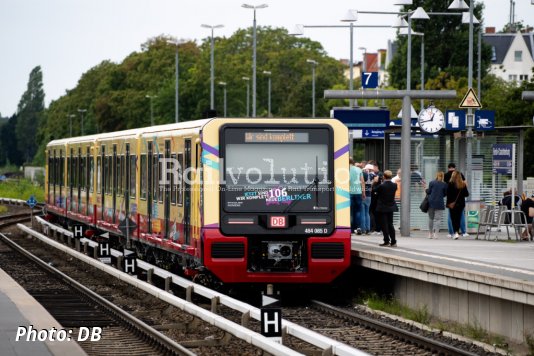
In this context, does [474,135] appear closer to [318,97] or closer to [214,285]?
[214,285]

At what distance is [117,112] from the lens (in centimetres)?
12519

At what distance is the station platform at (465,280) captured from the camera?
16.3 meters

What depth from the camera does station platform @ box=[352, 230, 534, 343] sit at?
1631 cm

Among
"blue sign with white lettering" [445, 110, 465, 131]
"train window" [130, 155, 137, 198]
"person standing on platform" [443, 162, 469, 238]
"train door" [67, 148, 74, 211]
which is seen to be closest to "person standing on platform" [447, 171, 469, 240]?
"person standing on platform" [443, 162, 469, 238]

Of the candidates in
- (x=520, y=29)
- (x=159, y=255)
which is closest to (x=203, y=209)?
(x=159, y=255)

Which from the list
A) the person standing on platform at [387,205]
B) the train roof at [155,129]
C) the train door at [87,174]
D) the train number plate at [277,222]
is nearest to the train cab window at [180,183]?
the train roof at [155,129]

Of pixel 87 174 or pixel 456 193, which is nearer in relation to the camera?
pixel 456 193

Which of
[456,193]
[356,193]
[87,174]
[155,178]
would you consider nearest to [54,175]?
[87,174]

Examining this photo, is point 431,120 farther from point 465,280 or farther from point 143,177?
point 465,280

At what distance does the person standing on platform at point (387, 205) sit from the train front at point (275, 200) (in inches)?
117

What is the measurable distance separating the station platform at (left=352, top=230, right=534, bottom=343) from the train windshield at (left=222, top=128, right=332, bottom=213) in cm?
137

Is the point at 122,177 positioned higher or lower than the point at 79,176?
higher

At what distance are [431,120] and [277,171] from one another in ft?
36.3

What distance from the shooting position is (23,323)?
17.0 m
